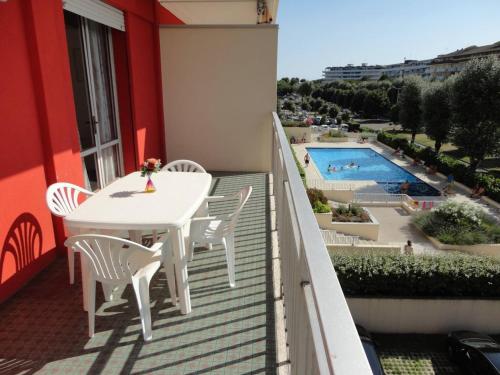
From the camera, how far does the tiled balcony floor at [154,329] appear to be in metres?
2.09

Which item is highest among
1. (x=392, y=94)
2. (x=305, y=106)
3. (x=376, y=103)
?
(x=392, y=94)

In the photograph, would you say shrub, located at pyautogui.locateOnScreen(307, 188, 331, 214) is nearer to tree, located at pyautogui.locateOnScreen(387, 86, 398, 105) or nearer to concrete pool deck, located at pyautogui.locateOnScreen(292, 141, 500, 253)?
concrete pool deck, located at pyautogui.locateOnScreen(292, 141, 500, 253)

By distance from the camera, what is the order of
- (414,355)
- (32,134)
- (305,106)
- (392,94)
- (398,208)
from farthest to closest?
(305,106) → (392,94) → (398,208) → (414,355) → (32,134)

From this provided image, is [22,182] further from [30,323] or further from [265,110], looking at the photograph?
[265,110]

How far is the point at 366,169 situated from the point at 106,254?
21102 mm

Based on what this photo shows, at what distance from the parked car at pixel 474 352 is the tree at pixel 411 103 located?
A: 20.6 m

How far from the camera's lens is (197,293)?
9.25 feet

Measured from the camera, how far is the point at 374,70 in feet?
441

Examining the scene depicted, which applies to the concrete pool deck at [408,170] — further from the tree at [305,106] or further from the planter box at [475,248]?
the tree at [305,106]

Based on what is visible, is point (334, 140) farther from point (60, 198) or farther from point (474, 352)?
point (60, 198)

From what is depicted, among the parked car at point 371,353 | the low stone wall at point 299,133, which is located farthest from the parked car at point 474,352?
the low stone wall at point 299,133

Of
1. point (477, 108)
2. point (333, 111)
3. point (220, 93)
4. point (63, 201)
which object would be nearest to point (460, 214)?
point (477, 108)

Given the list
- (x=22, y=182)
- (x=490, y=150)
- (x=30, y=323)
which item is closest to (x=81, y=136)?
(x=22, y=182)

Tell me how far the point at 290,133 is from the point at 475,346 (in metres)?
21.0
